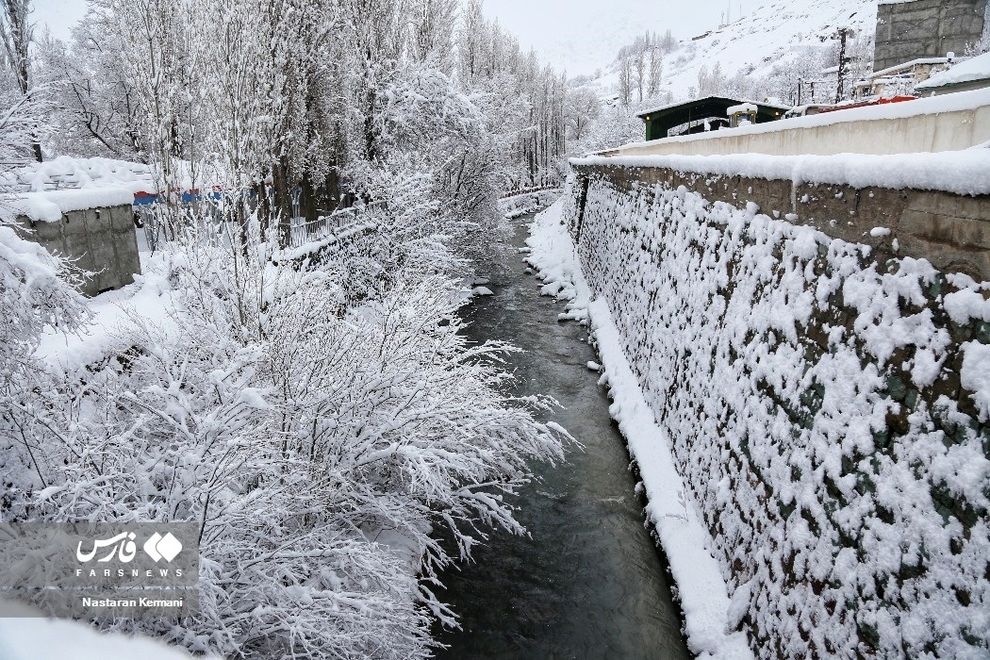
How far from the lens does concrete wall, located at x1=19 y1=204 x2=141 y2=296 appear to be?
681 cm

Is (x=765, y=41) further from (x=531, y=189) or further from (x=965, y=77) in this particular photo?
(x=965, y=77)

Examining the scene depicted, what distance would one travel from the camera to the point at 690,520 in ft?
20.8

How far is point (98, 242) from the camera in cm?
750

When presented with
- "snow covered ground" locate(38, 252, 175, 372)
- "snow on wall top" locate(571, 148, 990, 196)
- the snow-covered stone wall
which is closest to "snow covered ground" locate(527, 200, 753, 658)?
the snow-covered stone wall

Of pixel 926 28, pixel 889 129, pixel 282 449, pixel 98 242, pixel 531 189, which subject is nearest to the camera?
pixel 889 129

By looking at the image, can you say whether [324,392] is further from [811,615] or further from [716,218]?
[716,218]

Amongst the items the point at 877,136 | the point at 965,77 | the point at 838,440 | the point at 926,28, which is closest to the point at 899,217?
the point at 838,440

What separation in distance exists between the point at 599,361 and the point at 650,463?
478cm

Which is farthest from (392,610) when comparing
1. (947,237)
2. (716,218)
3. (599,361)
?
(599,361)

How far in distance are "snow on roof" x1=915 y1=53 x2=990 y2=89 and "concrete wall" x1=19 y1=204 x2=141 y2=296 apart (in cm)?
1803

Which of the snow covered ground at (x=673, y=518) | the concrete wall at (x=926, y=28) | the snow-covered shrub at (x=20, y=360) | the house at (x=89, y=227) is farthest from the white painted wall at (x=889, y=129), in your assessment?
the concrete wall at (x=926, y=28)

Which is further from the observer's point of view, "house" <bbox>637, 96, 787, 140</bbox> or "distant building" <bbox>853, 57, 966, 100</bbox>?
"distant building" <bbox>853, 57, 966, 100</bbox>

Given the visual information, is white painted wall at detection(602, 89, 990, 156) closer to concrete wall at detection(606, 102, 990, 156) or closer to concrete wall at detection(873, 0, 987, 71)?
concrete wall at detection(606, 102, 990, 156)

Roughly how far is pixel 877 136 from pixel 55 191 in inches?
354
